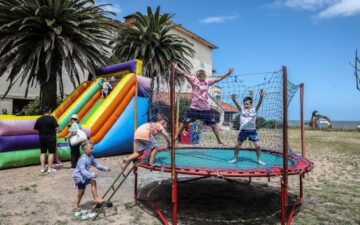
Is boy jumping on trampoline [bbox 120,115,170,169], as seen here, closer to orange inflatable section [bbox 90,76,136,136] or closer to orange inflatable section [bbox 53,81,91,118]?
orange inflatable section [bbox 90,76,136,136]

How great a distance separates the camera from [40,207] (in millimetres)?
5566

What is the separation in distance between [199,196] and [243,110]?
6.78 ft

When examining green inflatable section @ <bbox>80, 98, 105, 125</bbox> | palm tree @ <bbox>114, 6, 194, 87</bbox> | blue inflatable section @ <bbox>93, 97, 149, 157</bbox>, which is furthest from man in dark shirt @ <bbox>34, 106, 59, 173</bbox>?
palm tree @ <bbox>114, 6, 194, 87</bbox>

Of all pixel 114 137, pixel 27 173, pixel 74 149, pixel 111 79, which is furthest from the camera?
pixel 111 79

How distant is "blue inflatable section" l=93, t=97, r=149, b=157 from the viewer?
11039mm

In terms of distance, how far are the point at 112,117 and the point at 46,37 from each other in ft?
15.3

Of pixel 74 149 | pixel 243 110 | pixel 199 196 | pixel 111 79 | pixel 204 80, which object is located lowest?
pixel 199 196

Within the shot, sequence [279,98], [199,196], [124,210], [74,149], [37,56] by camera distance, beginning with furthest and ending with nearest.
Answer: [37,56] → [74,149] → [199,196] → [279,98] → [124,210]

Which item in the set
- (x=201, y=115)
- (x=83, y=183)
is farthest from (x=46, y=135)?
(x=201, y=115)

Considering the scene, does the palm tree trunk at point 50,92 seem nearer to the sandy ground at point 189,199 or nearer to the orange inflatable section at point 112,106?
the orange inflatable section at point 112,106

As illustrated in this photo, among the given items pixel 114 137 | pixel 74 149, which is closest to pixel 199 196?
pixel 74 149

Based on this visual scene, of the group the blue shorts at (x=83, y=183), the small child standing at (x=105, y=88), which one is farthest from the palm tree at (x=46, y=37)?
the blue shorts at (x=83, y=183)

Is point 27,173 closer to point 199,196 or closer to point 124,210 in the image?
point 124,210

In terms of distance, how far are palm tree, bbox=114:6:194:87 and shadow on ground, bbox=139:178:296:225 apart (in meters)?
15.6
